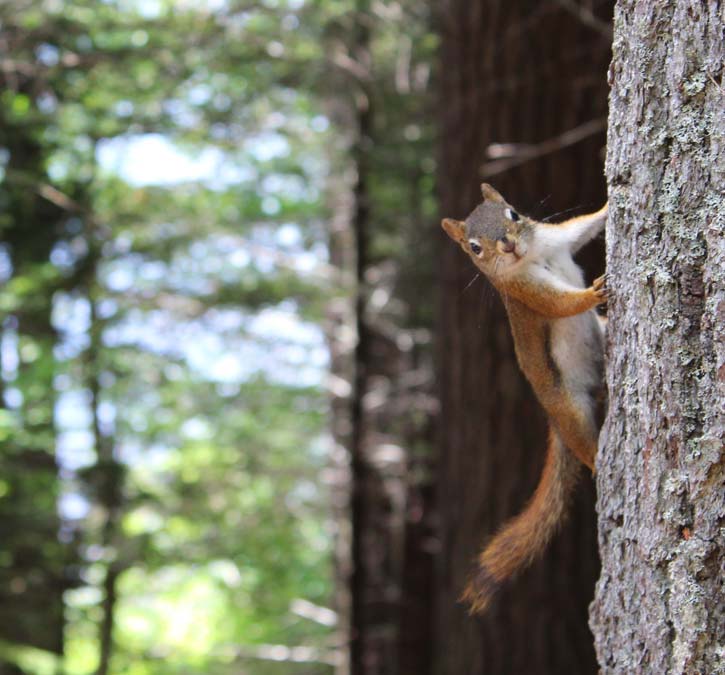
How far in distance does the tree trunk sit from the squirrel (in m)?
0.36

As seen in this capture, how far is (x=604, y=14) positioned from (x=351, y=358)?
274 centimetres

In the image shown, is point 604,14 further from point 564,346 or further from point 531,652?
point 531,652

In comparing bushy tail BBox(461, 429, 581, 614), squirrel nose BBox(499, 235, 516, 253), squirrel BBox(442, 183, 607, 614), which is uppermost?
squirrel nose BBox(499, 235, 516, 253)

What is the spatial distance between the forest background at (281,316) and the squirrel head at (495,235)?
1.25 m

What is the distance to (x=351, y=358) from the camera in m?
5.95

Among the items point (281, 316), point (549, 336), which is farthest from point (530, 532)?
point (281, 316)

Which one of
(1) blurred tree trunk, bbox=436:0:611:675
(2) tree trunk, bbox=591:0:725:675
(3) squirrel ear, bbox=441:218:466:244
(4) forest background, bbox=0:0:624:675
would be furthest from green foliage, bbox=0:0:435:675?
(2) tree trunk, bbox=591:0:725:675

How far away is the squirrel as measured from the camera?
2004mm

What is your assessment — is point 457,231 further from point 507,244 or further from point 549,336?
point 549,336

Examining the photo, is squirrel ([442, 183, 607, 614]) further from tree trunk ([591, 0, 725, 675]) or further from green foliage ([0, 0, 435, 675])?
green foliage ([0, 0, 435, 675])

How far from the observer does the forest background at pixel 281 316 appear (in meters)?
4.08

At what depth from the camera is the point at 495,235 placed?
2146 millimetres

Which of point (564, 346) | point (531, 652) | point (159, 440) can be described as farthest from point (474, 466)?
point (159, 440)

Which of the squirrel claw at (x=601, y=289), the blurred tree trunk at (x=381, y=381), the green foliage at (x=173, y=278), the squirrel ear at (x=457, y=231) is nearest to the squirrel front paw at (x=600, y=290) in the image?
the squirrel claw at (x=601, y=289)
